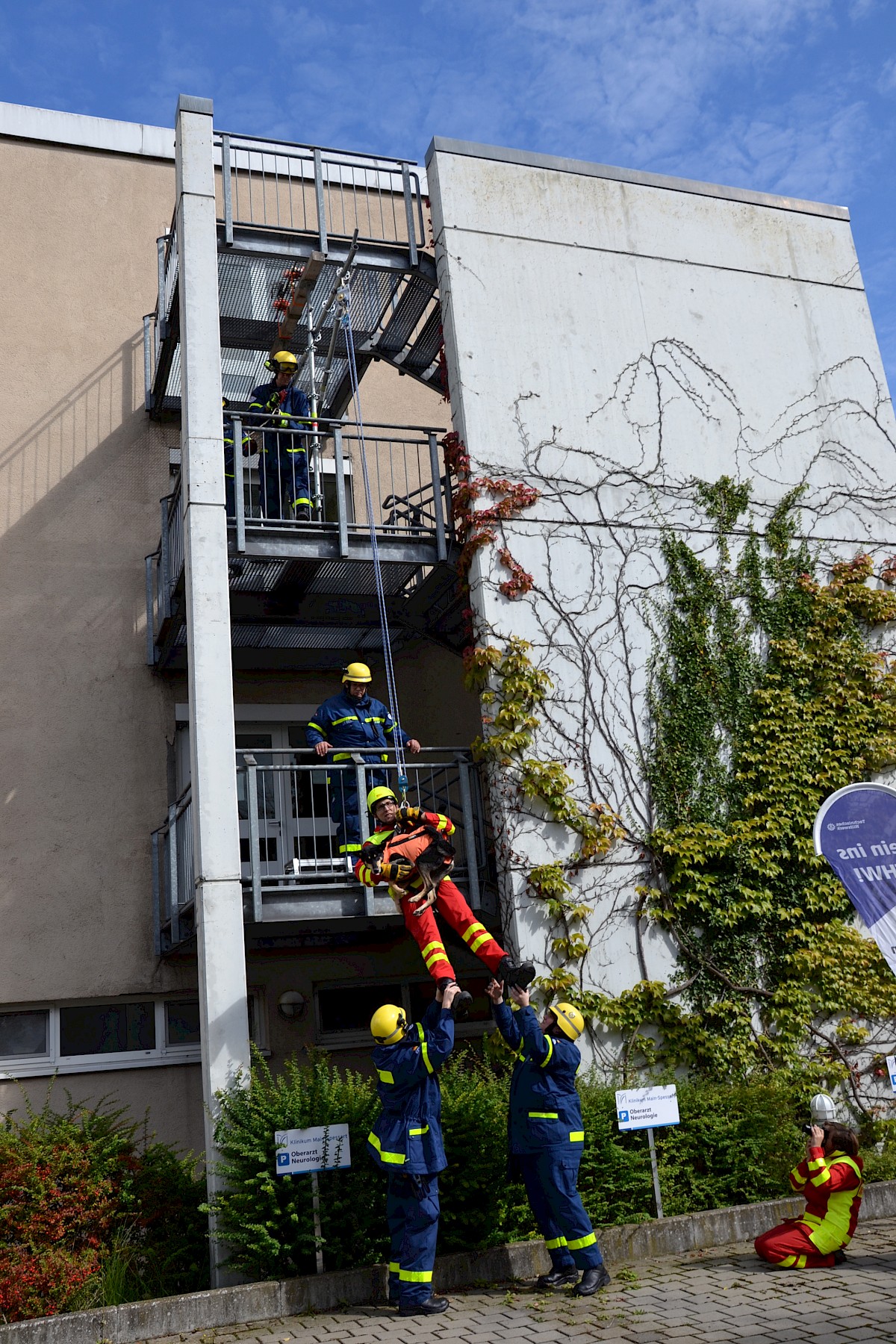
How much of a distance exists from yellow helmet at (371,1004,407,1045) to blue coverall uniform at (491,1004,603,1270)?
66 centimetres

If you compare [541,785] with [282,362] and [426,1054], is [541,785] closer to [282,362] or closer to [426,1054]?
[426,1054]

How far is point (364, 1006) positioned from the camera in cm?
1245

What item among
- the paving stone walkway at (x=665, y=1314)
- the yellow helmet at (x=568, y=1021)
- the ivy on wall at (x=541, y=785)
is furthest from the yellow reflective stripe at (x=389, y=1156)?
the ivy on wall at (x=541, y=785)

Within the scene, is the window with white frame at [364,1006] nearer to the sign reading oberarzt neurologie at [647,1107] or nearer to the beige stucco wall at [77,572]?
the beige stucco wall at [77,572]

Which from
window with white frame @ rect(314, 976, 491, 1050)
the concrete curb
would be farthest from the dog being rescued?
window with white frame @ rect(314, 976, 491, 1050)

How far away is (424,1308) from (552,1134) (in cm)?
128

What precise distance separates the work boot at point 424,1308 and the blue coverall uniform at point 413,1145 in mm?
21

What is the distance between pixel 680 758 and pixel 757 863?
3.98 feet

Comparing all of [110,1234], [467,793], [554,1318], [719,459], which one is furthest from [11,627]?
[554,1318]

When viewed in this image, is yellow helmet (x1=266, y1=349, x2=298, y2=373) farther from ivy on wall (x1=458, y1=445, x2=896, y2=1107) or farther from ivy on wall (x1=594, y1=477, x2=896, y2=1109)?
ivy on wall (x1=594, y1=477, x2=896, y2=1109)

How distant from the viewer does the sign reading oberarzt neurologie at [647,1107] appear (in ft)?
28.0

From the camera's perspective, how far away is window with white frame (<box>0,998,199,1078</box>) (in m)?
11.4

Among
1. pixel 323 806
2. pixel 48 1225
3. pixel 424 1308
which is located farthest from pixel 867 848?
pixel 323 806

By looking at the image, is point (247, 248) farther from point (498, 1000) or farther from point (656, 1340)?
point (656, 1340)
